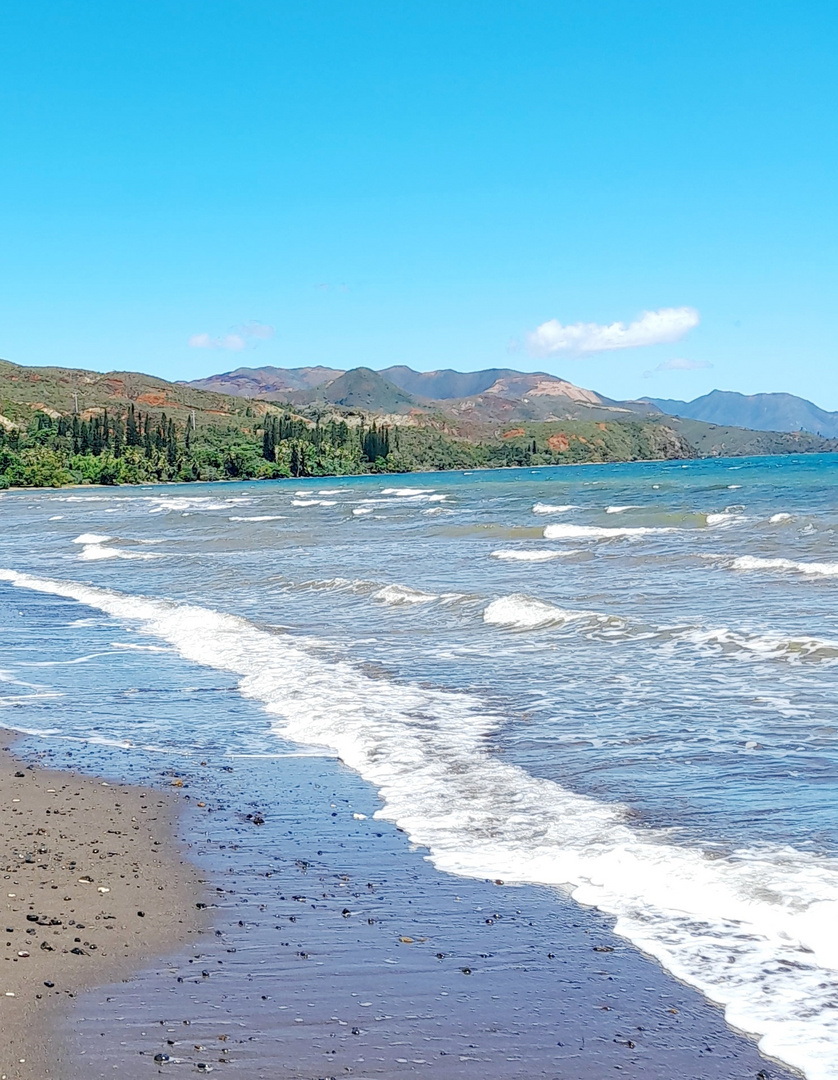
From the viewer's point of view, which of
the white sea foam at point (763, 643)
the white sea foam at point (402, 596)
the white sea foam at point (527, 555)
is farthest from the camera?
the white sea foam at point (527, 555)

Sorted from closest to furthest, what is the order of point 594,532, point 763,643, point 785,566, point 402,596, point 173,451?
point 763,643 → point 402,596 → point 785,566 → point 594,532 → point 173,451

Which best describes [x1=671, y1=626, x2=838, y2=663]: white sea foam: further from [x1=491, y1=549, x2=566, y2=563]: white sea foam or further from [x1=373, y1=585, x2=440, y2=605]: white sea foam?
[x1=491, y1=549, x2=566, y2=563]: white sea foam

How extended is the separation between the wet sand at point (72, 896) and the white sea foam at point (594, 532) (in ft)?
93.5

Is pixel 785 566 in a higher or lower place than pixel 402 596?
higher

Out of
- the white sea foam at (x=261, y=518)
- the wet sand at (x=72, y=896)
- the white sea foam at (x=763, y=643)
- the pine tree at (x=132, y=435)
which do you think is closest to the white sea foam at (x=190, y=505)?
the white sea foam at (x=261, y=518)

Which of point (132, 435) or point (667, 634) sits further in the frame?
point (132, 435)

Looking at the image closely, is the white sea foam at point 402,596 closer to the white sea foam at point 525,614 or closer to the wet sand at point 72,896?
the white sea foam at point 525,614

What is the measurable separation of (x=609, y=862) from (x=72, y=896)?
3331 mm

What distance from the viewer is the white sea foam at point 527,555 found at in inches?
1161

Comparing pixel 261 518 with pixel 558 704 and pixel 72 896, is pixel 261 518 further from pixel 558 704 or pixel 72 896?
pixel 72 896

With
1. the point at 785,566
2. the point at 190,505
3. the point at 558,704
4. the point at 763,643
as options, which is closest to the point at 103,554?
the point at 785,566

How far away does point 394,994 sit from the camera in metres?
5.16

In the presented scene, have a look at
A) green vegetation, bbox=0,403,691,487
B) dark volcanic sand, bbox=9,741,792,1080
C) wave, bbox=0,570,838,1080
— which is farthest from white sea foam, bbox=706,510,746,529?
green vegetation, bbox=0,403,691,487

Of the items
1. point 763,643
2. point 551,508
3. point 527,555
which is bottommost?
point 763,643
